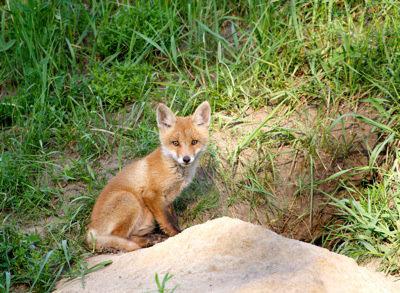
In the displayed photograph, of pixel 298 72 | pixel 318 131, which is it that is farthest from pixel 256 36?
pixel 318 131

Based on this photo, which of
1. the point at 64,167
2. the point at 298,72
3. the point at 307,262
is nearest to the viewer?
the point at 307,262

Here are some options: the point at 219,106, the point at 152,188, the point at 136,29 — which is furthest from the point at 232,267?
the point at 136,29

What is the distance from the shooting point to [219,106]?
21.6 ft

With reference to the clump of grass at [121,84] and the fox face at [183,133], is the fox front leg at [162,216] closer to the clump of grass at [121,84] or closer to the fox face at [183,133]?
the fox face at [183,133]

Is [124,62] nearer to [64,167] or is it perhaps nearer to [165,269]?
[64,167]

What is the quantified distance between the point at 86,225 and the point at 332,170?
2370mm

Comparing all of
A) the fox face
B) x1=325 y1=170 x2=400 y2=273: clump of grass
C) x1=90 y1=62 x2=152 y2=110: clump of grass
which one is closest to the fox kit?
the fox face

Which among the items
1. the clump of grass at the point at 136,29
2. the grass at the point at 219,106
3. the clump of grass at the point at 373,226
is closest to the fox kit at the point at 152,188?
the grass at the point at 219,106

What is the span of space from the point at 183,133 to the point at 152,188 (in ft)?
1.77

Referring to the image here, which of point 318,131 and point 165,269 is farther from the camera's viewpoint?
point 318,131

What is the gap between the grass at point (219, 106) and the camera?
5.82m

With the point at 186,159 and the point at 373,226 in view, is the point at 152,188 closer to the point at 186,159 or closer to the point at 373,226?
the point at 186,159

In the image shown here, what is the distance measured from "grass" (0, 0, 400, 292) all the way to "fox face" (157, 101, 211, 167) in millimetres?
624

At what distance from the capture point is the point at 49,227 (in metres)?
5.57
